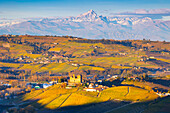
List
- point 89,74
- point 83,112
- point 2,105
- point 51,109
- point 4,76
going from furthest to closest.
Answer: point 89,74 → point 4,76 → point 2,105 → point 51,109 → point 83,112

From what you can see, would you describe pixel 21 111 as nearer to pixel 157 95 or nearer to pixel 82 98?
pixel 82 98

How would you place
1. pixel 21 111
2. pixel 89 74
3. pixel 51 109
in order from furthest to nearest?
pixel 89 74, pixel 51 109, pixel 21 111

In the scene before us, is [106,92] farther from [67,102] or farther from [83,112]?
[83,112]

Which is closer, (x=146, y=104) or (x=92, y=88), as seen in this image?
(x=146, y=104)

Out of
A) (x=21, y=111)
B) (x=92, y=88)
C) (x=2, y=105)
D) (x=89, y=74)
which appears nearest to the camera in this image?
(x=21, y=111)

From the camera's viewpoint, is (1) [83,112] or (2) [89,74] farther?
(2) [89,74]

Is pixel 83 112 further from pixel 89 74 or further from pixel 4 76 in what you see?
pixel 89 74

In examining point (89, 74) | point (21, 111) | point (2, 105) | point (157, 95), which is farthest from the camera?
point (89, 74)

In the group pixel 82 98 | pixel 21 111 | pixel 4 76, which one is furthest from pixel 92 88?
pixel 4 76

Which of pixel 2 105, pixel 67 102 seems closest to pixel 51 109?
pixel 67 102
